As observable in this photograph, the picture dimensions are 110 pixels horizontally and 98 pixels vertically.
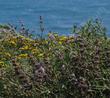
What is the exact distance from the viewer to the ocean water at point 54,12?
12.7 meters

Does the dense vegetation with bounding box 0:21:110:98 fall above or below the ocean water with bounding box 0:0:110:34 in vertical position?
below

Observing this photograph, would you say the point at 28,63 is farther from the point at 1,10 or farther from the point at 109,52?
the point at 1,10

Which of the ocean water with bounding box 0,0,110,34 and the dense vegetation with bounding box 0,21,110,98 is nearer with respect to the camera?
the dense vegetation with bounding box 0,21,110,98

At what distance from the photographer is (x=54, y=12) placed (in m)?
14.5

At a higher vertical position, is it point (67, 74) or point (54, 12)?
point (54, 12)

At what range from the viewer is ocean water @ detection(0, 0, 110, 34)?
12.7 m

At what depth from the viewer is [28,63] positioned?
5.49 m

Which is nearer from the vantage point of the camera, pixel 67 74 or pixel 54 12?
pixel 67 74

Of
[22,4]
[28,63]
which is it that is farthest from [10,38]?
[22,4]

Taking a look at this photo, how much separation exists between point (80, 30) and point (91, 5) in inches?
407

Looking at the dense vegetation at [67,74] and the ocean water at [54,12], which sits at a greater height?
the ocean water at [54,12]

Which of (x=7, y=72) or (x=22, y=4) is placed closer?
(x=7, y=72)

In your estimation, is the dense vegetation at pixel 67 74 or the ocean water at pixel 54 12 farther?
the ocean water at pixel 54 12

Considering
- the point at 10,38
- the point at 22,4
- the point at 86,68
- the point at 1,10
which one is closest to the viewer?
the point at 86,68
